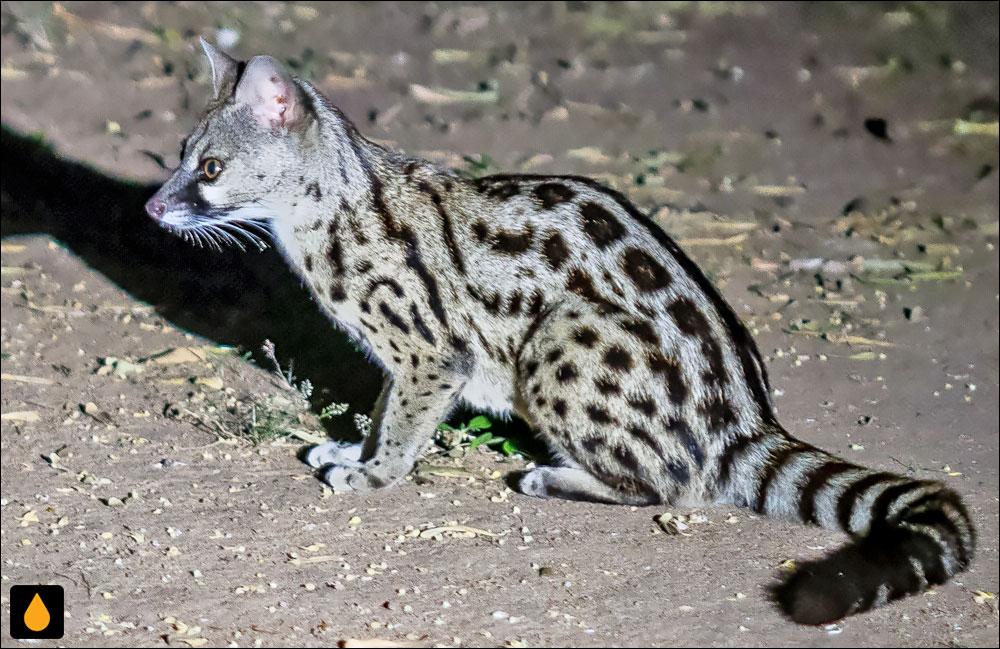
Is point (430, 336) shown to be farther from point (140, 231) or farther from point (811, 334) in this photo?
point (140, 231)

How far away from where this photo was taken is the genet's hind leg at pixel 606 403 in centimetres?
457

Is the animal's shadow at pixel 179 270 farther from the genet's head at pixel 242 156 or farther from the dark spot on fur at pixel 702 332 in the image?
the dark spot on fur at pixel 702 332

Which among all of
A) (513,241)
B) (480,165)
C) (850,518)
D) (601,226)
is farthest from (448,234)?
(480,165)

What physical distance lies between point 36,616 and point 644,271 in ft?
8.85

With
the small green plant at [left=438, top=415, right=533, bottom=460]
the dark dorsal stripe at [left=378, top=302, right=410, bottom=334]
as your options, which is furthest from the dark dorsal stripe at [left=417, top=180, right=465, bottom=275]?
the small green plant at [left=438, top=415, right=533, bottom=460]

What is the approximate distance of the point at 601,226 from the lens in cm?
480

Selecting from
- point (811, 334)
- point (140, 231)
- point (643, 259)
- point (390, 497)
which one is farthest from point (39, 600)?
point (811, 334)

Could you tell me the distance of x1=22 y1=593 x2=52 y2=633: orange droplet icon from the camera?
381 cm

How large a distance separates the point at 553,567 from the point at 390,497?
94cm

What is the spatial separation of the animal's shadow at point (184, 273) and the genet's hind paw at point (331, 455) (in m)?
0.27

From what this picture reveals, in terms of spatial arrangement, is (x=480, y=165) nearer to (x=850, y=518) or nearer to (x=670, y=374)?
(x=670, y=374)

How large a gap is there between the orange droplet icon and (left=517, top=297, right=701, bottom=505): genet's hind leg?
2.04 meters

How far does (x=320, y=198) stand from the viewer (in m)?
4.98

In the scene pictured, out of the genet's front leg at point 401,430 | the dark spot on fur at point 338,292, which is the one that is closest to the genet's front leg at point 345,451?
the genet's front leg at point 401,430
